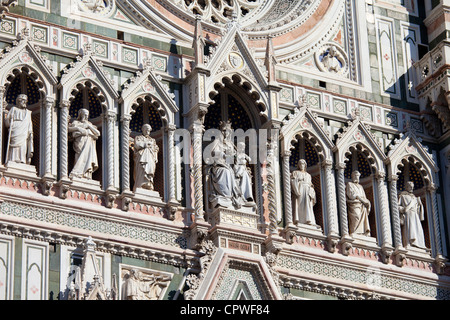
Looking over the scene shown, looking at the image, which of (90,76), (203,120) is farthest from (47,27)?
(203,120)

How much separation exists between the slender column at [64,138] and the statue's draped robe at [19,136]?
475 mm

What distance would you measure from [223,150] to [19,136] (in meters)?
3.34

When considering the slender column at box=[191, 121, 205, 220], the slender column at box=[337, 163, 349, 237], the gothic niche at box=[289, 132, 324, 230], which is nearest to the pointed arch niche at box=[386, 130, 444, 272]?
the slender column at box=[337, 163, 349, 237]

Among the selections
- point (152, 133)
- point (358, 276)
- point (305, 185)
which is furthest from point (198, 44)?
point (358, 276)

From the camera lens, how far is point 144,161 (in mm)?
27594

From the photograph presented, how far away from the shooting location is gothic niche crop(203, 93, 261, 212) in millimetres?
27797

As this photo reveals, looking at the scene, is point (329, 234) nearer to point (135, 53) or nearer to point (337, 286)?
point (337, 286)

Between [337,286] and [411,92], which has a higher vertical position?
[411,92]

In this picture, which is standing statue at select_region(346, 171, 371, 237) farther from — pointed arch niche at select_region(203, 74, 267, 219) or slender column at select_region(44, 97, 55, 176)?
slender column at select_region(44, 97, 55, 176)
